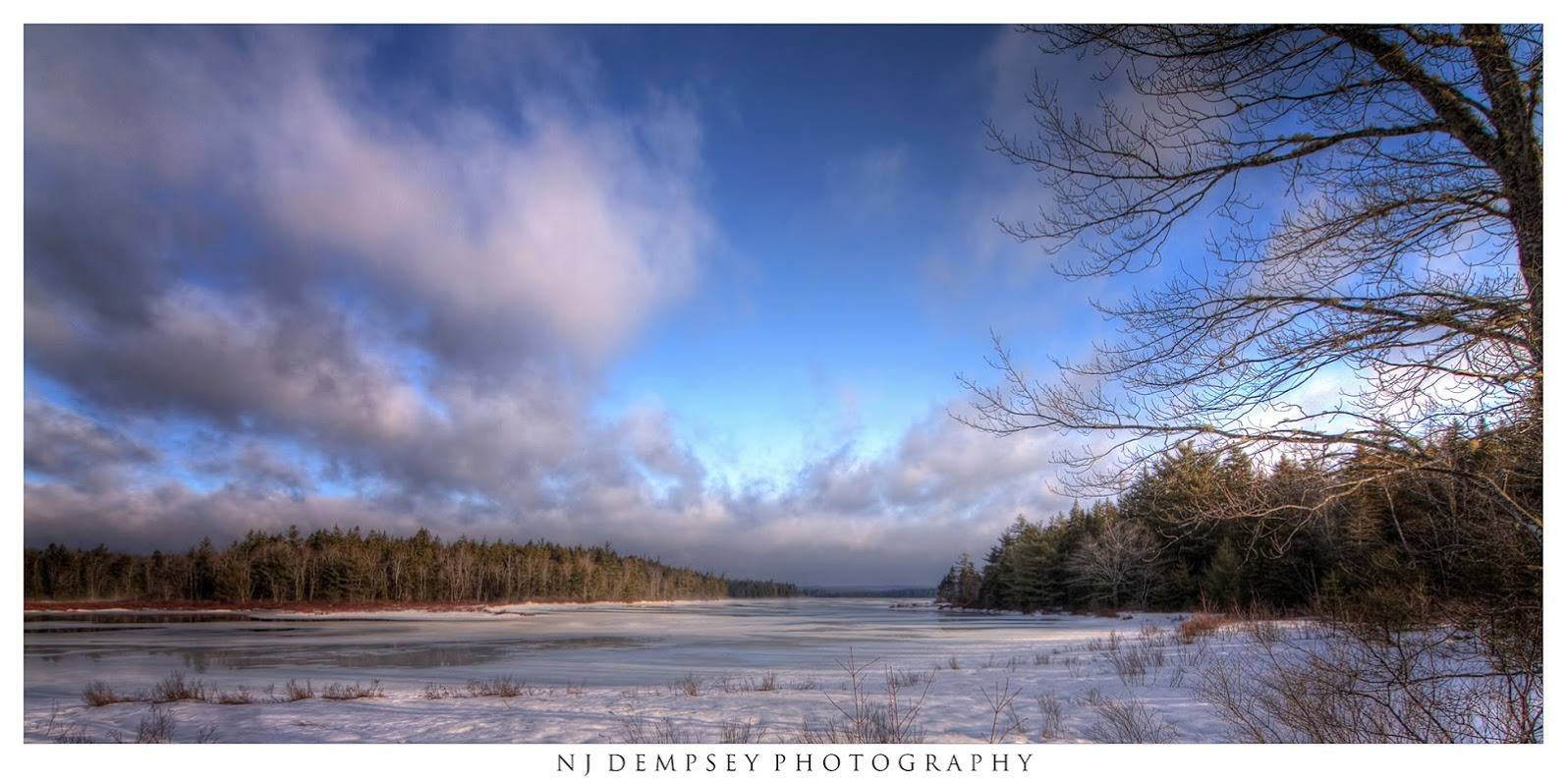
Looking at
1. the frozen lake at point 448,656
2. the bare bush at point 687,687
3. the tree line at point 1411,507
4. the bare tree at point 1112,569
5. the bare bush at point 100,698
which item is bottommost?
the bare tree at point 1112,569

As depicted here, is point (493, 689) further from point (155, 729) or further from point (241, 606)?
point (241, 606)

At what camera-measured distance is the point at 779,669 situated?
1483 cm

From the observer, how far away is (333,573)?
71000 mm

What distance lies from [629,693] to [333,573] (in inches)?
3005

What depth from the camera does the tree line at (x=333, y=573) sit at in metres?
64.6

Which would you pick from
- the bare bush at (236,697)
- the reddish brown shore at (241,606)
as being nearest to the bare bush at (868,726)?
the bare bush at (236,697)

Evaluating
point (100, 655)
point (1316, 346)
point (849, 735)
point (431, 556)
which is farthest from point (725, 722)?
point (431, 556)

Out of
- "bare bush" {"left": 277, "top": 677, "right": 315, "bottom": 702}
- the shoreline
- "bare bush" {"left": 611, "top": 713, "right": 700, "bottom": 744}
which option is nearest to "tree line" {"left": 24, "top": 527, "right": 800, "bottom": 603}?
the shoreline

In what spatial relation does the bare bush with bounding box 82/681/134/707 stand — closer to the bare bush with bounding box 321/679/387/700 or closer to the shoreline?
the bare bush with bounding box 321/679/387/700

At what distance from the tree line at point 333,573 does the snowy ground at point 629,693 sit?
52.7 meters

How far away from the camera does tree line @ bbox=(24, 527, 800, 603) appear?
64.6 m

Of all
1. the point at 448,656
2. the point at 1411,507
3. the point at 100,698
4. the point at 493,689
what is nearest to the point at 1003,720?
the point at 1411,507
